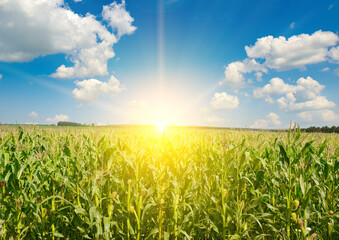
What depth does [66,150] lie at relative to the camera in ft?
14.9

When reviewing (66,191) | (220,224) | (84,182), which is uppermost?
(84,182)

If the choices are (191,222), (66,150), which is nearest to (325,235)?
(191,222)

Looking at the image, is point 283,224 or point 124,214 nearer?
point 124,214

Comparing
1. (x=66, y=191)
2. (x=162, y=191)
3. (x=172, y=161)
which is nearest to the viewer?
(x=162, y=191)

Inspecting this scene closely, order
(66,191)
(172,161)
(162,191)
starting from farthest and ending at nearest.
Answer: (66,191), (172,161), (162,191)

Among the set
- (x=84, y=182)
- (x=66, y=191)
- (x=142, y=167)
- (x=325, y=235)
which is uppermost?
(x=142, y=167)

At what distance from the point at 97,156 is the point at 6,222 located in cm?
200

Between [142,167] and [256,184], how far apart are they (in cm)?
216

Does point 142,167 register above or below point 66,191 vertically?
above

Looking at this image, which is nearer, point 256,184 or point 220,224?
point 220,224

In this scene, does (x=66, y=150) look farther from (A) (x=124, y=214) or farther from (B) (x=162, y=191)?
(B) (x=162, y=191)

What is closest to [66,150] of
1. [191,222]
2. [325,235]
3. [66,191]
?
[66,191]

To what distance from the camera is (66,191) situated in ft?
14.0

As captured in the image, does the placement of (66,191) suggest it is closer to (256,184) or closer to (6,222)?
(6,222)
